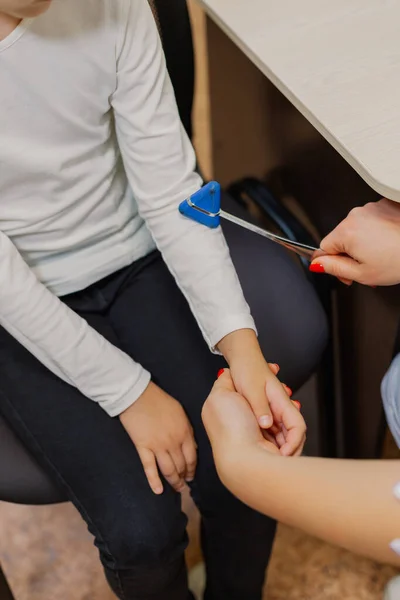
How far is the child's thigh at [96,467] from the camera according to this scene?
2.49ft

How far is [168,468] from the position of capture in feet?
2.57

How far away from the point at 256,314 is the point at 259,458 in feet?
0.93

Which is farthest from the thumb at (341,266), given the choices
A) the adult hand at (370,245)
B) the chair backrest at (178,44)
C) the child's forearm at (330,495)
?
the chair backrest at (178,44)

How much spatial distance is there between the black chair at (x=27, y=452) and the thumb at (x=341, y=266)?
34 cm

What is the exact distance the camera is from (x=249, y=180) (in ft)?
3.38

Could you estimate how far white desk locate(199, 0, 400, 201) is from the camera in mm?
688

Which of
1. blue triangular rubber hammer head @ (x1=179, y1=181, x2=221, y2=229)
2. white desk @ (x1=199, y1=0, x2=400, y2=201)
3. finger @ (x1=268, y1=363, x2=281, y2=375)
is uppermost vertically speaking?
white desk @ (x1=199, y1=0, x2=400, y2=201)

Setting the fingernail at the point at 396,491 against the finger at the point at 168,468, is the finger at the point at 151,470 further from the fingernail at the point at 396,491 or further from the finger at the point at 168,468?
the fingernail at the point at 396,491

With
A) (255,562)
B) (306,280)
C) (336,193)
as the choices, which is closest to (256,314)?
(306,280)

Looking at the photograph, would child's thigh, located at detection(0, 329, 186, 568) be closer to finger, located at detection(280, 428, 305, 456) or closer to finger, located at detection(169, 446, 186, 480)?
finger, located at detection(169, 446, 186, 480)

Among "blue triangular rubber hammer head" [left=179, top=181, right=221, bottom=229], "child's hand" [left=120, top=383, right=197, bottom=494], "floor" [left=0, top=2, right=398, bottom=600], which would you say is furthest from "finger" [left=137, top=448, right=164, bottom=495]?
"floor" [left=0, top=2, right=398, bottom=600]

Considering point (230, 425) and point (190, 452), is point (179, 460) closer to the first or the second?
point (190, 452)

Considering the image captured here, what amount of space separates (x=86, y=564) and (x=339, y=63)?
32.9 inches

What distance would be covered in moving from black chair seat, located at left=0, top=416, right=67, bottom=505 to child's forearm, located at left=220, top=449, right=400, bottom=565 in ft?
0.82
